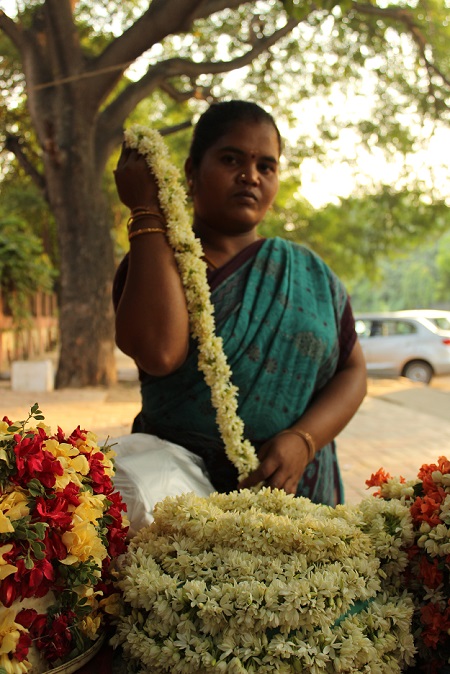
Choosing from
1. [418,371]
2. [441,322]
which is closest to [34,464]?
[418,371]

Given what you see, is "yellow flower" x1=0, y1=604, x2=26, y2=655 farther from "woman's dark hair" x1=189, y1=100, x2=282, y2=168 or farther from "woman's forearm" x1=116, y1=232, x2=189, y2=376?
"woman's dark hair" x1=189, y1=100, x2=282, y2=168

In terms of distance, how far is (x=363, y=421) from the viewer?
8.57 meters

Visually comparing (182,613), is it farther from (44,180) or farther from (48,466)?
(44,180)

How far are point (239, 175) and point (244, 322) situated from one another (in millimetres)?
482

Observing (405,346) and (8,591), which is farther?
(405,346)

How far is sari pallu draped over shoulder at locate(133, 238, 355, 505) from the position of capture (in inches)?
84.4

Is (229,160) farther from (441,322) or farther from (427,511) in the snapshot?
(441,322)

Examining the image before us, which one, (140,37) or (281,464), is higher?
(140,37)

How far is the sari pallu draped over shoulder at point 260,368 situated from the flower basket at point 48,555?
711 millimetres

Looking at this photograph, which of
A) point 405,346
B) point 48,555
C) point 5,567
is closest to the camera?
point 5,567

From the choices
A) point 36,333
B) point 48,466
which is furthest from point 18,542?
point 36,333

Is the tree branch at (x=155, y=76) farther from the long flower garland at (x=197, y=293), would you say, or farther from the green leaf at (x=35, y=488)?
the green leaf at (x=35, y=488)

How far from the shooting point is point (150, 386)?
7.33 feet

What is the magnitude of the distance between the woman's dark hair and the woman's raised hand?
338 mm
